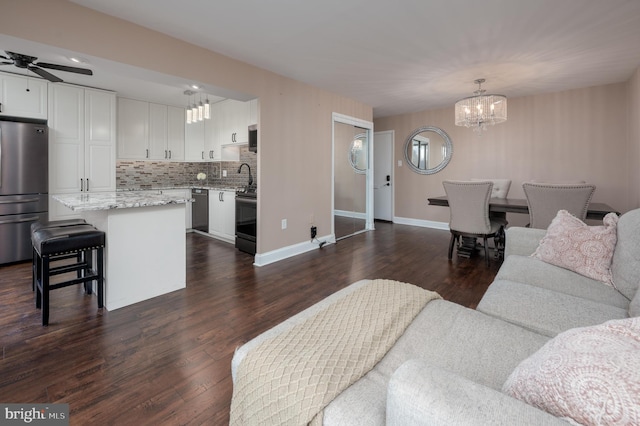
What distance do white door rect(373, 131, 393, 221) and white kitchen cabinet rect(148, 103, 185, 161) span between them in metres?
4.03

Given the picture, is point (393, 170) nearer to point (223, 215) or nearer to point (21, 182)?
point (223, 215)

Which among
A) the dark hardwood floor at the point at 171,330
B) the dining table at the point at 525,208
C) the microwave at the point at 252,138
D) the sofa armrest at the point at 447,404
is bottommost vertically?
the dark hardwood floor at the point at 171,330

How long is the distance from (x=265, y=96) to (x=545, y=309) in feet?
11.1

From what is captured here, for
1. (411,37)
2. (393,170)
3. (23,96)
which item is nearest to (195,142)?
(23,96)

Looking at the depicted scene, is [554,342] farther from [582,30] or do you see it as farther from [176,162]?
[176,162]

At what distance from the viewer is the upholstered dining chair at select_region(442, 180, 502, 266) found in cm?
356

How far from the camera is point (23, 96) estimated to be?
3762 mm

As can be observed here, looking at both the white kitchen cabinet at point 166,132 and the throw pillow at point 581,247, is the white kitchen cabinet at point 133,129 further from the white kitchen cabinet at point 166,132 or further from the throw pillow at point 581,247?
the throw pillow at point 581,247

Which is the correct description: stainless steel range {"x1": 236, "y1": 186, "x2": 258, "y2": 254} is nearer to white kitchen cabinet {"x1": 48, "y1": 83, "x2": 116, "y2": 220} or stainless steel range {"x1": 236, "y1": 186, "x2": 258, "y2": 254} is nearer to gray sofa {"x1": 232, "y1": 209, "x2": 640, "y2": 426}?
white kitchen cabinet {"x1": 48, "y1": 83, "x2": 116, "y2": 220}

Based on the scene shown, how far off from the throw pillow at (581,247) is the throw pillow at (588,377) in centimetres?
151

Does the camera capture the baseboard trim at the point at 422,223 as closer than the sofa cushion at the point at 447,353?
No

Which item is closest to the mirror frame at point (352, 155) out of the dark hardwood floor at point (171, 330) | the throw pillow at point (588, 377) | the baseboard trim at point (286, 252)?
the baseboard trim at point (286, 252)

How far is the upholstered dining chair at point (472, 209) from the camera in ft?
11.7

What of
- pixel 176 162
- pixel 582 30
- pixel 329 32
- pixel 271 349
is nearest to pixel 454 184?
pixel 582 30
